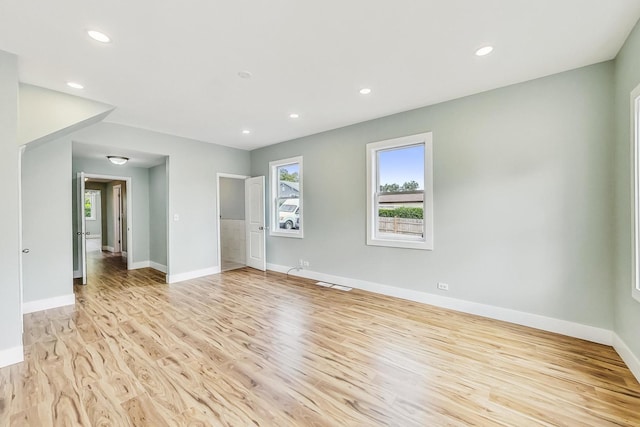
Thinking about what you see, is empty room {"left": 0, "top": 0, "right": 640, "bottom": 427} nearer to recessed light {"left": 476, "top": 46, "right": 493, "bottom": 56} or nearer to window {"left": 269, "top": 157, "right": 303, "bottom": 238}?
recessed light {"left": 476, "top": 46, "right": 493, "bottom": 56}

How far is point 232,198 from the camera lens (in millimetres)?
7434

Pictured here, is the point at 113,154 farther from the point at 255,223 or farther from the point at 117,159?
the point at 255,223

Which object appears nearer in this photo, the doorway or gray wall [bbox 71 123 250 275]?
gray wall [bbox 71 123 250 275]

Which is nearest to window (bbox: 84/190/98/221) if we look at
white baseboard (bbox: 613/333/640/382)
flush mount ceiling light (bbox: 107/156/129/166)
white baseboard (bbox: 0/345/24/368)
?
flush mount ceiling light (bbox: 107/156/129/166)

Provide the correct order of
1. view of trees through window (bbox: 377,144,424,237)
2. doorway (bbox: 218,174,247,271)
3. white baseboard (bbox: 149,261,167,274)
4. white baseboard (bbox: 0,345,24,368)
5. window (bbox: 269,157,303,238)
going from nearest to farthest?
white baseboard (bbox: 0,345,24,368) < view of trees through window (bbox: 377,144,424,237) < window (bbox: 269,157,303,238) < white baseboard (bbox: 149,261,167,274) < doorway (bbox: 218,174,247,271)

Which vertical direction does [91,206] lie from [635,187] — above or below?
above

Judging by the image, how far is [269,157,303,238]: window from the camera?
5386 mm

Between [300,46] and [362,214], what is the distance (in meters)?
2.70

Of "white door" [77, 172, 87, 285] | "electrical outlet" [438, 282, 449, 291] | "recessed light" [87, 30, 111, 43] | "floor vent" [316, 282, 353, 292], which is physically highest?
"recessed light" [87, 30, 111, 43]

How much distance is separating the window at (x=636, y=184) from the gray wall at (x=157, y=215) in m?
6.96

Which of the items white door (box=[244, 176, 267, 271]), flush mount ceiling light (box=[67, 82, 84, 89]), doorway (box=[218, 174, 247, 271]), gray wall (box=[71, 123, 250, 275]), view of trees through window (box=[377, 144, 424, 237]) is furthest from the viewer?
doorway (box=[218, 174, 247, 271])

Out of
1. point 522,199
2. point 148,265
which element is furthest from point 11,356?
point 522,199

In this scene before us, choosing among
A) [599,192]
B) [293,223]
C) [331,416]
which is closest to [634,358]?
[599,192]

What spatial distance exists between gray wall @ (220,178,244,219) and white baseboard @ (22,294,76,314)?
384 centimetres
